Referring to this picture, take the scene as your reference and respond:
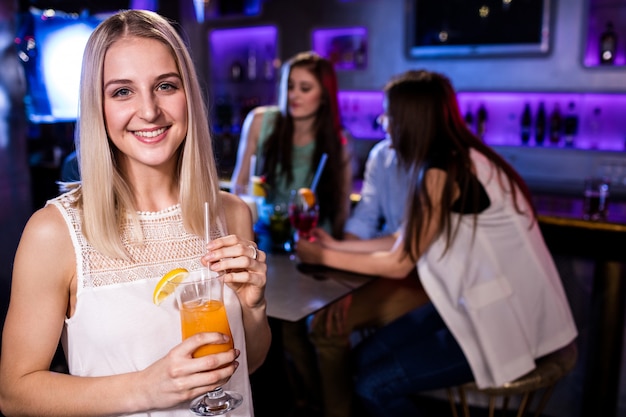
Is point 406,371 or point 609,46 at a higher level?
point 609,46

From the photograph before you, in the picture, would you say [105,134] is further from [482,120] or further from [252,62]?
[252,62]

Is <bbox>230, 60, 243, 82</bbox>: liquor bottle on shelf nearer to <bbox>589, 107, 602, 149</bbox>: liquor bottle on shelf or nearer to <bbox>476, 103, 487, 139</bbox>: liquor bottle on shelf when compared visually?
<bbox>476, 103, 487, 139</bbox>: liquor bottle on shelf

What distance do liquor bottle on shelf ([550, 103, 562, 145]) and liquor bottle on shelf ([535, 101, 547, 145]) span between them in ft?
0.19

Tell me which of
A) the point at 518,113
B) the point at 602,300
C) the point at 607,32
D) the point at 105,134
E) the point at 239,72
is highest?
the point at 607,32

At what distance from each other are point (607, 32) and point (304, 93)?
86.2 inches

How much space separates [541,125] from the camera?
4.39 meters

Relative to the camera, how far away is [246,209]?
1.62 meters

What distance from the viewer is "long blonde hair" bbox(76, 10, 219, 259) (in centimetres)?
129

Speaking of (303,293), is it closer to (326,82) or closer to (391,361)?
(391,361)

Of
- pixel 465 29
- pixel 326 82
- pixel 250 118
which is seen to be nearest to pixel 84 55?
pixel 326 82

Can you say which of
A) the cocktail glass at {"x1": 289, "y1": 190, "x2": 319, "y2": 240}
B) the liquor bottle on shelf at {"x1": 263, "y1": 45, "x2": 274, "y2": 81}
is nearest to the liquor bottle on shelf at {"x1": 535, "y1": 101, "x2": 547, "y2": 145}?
the liquor bottle on shelf at {"x1": 263, "y1": 45, "x2": 274, "y2": 81}

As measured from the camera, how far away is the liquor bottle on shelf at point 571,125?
4.28m

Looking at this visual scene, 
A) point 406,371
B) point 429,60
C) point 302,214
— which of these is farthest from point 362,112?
point 406,371

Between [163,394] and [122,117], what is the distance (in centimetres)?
57
